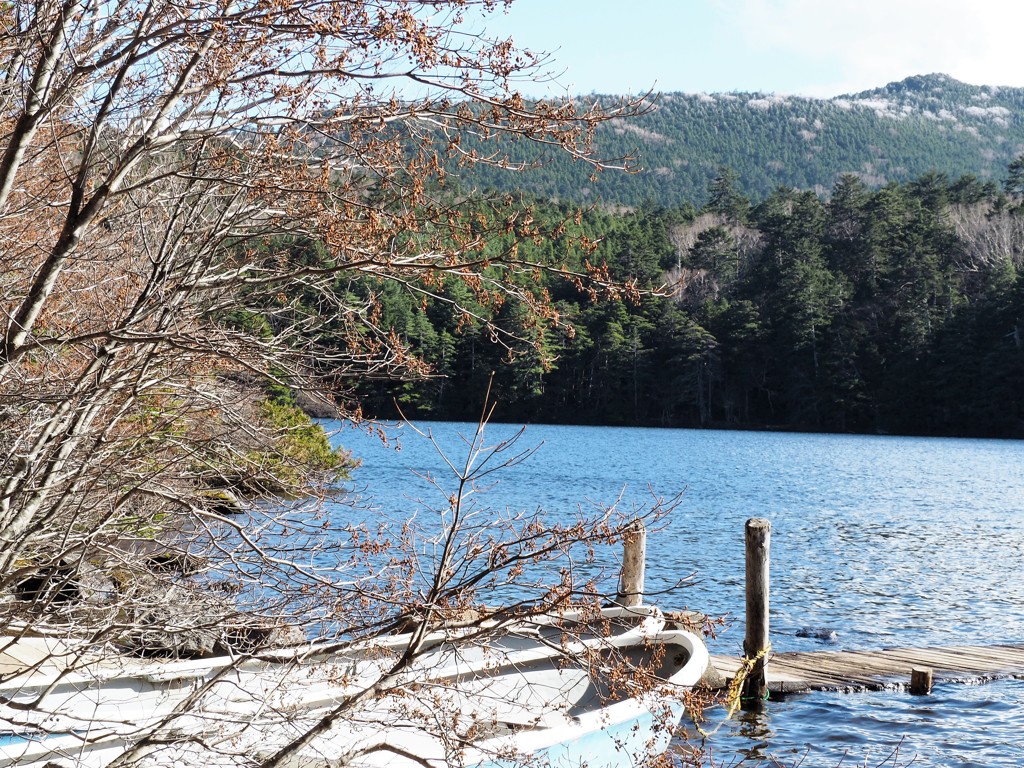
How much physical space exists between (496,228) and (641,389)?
6824 cm

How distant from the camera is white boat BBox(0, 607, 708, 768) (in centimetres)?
426

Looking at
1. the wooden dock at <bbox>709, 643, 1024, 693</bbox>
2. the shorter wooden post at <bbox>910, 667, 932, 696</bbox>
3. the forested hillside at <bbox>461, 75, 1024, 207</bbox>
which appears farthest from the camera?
the forested hillside at <bbox>461, 75, 1024, 207</bbox>

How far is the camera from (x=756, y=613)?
1037cm

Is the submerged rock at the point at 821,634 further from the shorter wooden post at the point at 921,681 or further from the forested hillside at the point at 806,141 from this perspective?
the forested hillside at the point at 806,141

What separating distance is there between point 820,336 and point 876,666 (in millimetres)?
58040

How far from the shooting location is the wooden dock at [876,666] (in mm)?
10633

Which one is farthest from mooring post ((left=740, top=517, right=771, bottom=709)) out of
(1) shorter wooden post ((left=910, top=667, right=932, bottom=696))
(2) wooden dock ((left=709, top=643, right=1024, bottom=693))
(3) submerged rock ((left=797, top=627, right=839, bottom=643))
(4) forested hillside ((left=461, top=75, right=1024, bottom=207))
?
(4) forested hillside ((left=461, top=75, right=1024, bottom=207))

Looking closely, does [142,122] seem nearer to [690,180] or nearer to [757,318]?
[757,318]

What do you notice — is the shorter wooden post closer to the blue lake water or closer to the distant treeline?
the blue lake water

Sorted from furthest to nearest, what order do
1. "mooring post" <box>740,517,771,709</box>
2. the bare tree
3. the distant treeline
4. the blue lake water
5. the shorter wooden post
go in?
the distant treeline < the shorter wooden post < "mooring post" <box>740,517,771,709</box> < the blue lake water < the bare tree

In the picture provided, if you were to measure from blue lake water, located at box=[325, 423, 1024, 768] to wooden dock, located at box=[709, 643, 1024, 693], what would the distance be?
0.50 ft

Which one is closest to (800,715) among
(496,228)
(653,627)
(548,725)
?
(653,627)

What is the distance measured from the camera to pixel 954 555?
2072 centimetres

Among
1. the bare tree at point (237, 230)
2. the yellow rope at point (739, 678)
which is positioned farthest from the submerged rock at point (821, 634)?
the bare tree at point (237, 230)
